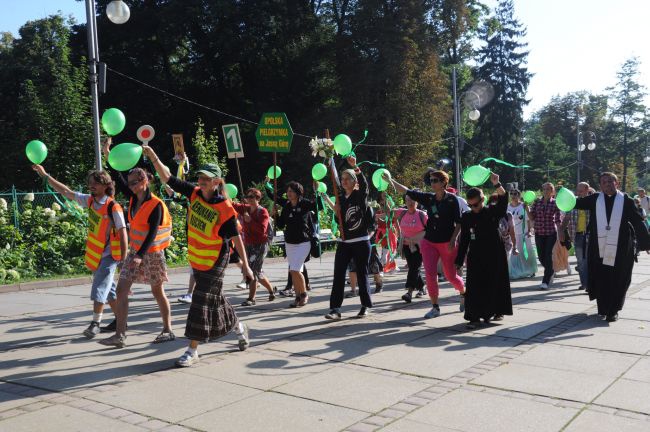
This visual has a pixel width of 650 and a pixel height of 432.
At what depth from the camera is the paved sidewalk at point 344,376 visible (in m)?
4.20

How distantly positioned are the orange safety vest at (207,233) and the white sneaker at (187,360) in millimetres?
763

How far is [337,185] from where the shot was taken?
8.19 metres

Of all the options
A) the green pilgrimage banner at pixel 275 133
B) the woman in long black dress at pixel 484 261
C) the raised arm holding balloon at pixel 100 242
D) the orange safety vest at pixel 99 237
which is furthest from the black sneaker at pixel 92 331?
the green pilgrimage banner at pixel 275 133

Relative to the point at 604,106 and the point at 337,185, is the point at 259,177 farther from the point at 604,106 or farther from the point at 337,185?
the point at 604,106

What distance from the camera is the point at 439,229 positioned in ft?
25.5

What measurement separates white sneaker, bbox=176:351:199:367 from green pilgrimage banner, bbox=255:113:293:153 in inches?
240

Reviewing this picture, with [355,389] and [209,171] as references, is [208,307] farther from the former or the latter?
[355,389]

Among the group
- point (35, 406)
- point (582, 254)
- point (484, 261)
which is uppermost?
point (484, 261)

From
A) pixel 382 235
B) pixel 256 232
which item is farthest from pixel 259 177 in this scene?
pixel 256 232

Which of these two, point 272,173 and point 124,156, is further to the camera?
point 272,173

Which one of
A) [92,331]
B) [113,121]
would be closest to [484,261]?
[92,331]

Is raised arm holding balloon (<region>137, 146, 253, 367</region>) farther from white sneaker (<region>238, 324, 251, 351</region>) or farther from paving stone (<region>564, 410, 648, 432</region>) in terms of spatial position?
paving stone (<region>564, 410, 648, 432</region>)

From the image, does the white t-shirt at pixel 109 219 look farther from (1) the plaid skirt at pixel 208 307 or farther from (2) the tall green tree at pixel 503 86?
(2) the tall green tree at pixel 503 86

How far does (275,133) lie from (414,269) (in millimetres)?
3700
